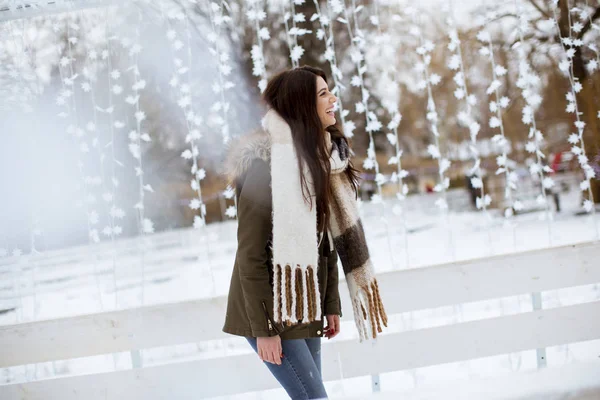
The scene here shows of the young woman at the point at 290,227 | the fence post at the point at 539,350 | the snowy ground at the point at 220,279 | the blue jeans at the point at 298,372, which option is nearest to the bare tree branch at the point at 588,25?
the snowy ground at the point at 220,279

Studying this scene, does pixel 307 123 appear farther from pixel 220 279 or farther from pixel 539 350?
pixel 220 279

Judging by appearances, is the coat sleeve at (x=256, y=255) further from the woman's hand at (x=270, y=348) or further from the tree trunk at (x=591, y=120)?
the tree trunk at (x=591, y=120)

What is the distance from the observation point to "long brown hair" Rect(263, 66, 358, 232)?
50.8 inches

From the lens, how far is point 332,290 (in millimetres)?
1404

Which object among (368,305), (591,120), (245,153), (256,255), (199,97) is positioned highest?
(199,97)

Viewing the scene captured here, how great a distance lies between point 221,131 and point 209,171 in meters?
0.25

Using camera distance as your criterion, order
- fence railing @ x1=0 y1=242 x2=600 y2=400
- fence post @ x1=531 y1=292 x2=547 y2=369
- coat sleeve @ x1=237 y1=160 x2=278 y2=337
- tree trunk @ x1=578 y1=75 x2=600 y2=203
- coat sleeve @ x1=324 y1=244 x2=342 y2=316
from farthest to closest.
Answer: tree trunk @ x1=578 y1=75 x2=600 y2=203, fence post @ x1=531 y1=292 x2=547 y2=369, fence railing @ x1=0 y1=242 x2=600 y2=400, coat sleeve @ x1=324 y1=244 x2=342 y2=316, coat sleeve @ x1=237 y1=160 x2=278 y2=337

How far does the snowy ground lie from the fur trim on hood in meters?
1.07

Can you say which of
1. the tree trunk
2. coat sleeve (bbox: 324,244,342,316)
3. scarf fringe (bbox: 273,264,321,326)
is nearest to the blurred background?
the tree trunk

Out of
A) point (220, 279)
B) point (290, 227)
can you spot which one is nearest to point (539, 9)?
point (290, 227)

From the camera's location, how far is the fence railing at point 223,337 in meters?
2.21

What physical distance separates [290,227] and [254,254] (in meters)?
0.10

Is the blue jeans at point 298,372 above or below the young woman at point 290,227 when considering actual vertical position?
below

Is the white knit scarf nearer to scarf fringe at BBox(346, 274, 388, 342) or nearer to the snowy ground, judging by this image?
scarf fringe at BBox(346, 274, 388, 342)
